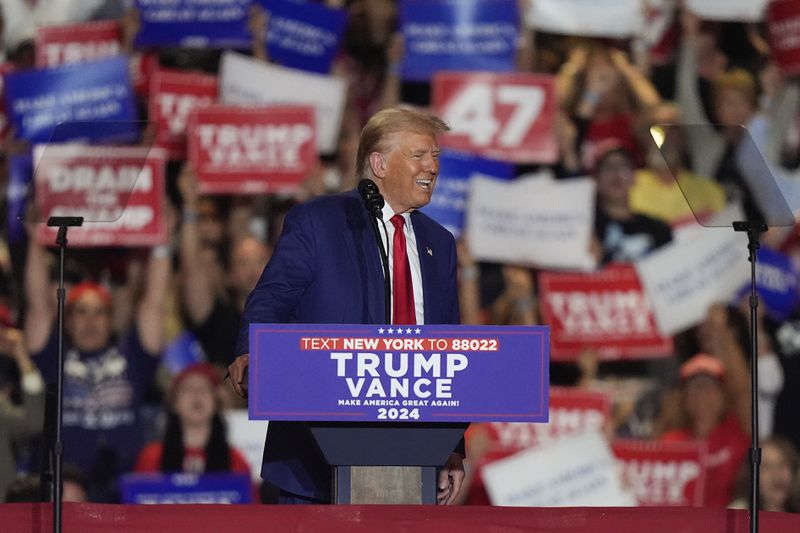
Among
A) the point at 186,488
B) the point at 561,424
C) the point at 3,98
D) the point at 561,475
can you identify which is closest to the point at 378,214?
the point at 186,488

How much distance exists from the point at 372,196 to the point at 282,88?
4289mm

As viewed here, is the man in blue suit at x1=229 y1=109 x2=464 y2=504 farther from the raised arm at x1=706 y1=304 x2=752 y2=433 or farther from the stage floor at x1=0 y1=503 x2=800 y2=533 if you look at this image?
the raised arm at x1=706 y1=304 x2=752 y2=433

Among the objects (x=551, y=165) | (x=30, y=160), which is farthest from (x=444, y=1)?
(x=30, y=160)

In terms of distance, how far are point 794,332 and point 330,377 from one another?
4619mm

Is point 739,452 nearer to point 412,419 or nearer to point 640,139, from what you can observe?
point 640,139

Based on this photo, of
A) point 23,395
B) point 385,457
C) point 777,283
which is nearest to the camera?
point 385,457

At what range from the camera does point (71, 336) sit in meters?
7.20

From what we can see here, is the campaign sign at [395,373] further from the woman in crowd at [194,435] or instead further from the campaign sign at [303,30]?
the campaign sign at [303,30]

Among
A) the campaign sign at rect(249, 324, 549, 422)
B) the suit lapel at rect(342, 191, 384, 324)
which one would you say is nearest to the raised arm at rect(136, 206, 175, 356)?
the suit lapel at rect(342, 191, 384, 324)

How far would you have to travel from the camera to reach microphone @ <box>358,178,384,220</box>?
360 cm

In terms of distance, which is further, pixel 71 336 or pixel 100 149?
pixel 71 336

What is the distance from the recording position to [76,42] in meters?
7.91

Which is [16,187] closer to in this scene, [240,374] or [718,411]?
[718,411]

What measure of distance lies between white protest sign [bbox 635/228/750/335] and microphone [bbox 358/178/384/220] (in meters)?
4.04
